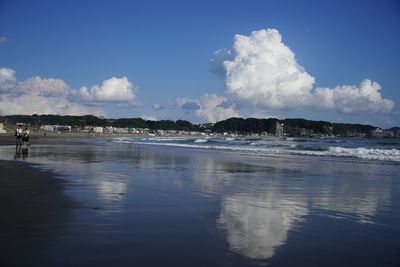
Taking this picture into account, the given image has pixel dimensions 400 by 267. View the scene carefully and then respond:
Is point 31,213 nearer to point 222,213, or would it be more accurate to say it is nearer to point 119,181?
point 222,213

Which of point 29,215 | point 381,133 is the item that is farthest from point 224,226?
point 381,133

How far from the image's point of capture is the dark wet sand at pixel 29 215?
210 inches

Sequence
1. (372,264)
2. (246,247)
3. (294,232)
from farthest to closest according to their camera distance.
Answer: (294,232) → (246,247) → (372,264)

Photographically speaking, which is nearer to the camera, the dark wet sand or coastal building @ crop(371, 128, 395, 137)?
the dark wet sand

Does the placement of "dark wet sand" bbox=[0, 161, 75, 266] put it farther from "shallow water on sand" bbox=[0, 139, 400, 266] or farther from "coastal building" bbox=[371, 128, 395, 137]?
"coastal building" bbox=[371, 128, 395, 137]

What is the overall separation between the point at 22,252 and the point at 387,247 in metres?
5.01

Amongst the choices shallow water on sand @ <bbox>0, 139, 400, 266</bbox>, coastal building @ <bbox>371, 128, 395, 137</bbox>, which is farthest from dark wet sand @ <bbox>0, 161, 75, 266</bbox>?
coastal building @ <bbox>371, 128, 395, 137</bbox>

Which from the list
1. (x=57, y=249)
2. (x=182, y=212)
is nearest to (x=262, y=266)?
(x=57, y=249)

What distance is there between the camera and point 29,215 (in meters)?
7.49

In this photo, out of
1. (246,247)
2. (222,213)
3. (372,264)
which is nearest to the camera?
(372,264)

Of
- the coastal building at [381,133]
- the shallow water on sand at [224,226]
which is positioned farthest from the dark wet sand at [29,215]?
the coastal building at [381,133]

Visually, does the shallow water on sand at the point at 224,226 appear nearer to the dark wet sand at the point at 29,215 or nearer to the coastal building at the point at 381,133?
the dark wet sand at the point at 29,215

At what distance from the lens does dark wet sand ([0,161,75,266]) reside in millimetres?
5340

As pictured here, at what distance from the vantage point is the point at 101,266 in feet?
16.2
